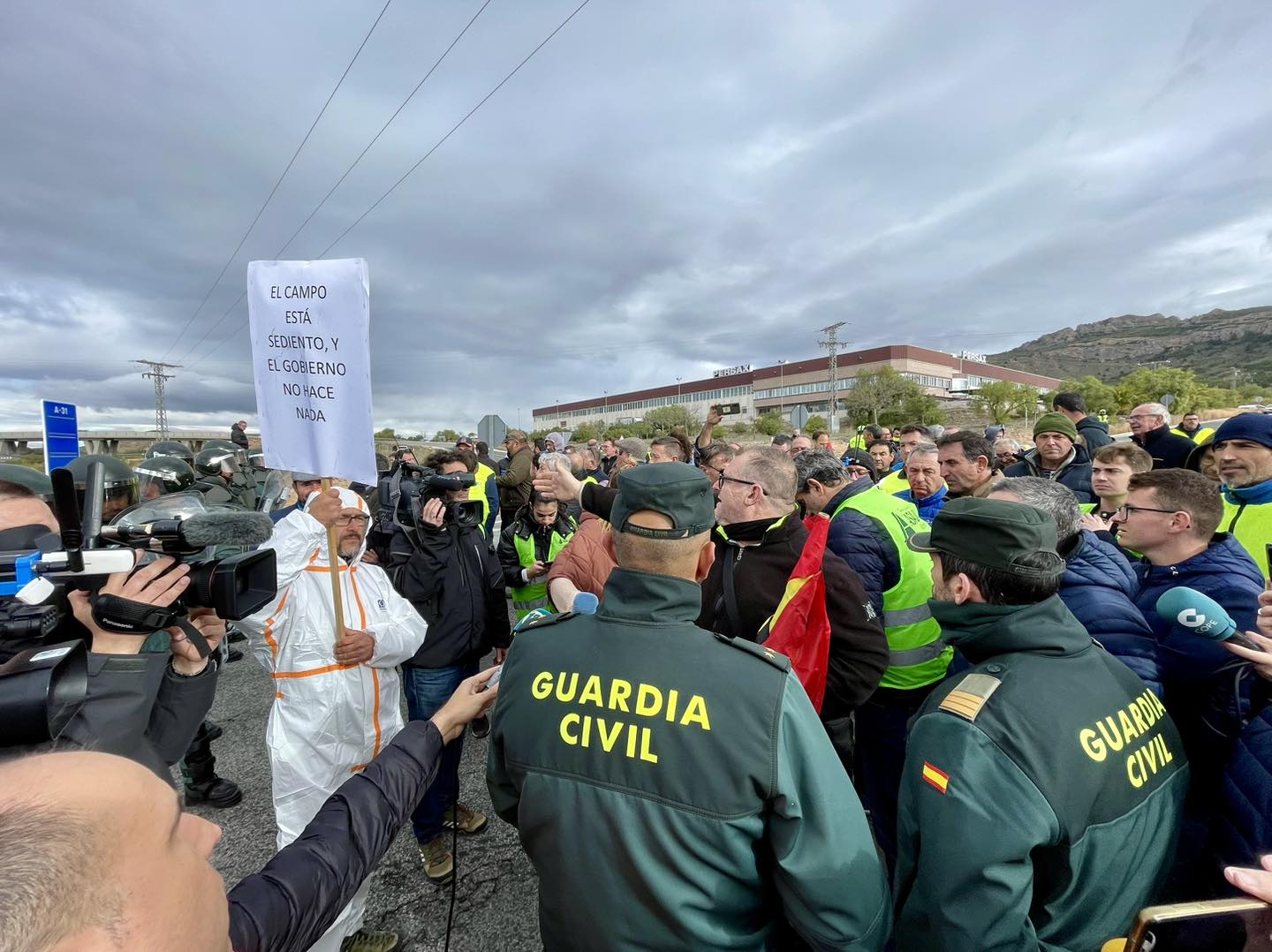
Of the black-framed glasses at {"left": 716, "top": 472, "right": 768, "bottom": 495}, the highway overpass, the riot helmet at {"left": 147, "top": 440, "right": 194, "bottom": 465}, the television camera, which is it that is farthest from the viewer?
the highway overpass

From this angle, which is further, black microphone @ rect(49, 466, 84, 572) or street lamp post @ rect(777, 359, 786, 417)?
street lamp post @ rect(777, 359, 786, 417)

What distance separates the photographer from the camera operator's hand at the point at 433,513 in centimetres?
318

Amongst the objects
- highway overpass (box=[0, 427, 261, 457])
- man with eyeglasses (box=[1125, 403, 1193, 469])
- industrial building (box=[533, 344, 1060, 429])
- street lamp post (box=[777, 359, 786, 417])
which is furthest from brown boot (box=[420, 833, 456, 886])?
street lamp post (box=[777, 359, 786, 417])

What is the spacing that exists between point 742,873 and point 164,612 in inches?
60.7

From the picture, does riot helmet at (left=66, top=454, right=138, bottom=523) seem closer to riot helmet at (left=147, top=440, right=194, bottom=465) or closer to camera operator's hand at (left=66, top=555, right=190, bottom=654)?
camera operator's hand at (left=66, top=555, right=190, bottom=654)

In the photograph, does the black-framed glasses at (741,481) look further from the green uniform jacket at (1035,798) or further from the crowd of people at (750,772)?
the green uniform jacket at (1035,798)

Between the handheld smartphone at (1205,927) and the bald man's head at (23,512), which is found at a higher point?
the bald man's head at (23,512)

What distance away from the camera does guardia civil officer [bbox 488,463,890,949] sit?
1.22 metres

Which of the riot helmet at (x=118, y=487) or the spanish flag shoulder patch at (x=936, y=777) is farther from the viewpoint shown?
the riot helmet at (x=118, y=487)

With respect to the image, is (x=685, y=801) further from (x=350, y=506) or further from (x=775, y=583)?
(x=350, y=506)

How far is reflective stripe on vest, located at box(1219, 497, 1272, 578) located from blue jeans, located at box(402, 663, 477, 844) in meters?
4.33

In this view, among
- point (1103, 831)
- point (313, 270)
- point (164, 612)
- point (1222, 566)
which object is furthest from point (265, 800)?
point (1222, 566)

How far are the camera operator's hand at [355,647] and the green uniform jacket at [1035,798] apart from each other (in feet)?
7.07

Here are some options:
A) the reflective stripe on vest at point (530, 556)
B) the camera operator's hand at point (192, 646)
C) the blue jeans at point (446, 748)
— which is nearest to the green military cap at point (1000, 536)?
the camera operator's hand at point (192, 646)
